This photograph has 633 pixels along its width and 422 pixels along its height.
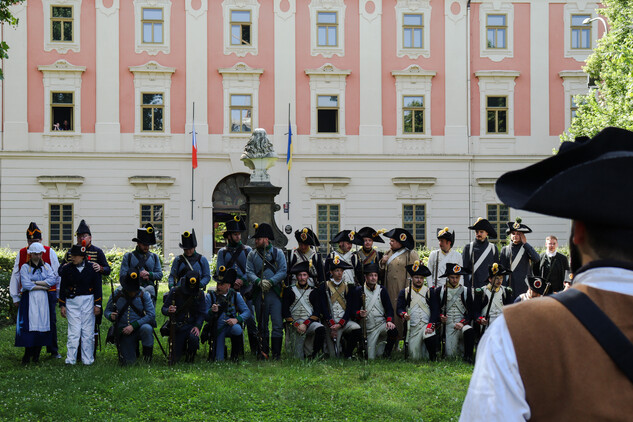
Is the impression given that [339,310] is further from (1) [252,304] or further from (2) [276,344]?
(1) [252,304]

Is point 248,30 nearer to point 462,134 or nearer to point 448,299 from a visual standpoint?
point 462,134

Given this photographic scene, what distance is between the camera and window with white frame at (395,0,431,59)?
32.3m

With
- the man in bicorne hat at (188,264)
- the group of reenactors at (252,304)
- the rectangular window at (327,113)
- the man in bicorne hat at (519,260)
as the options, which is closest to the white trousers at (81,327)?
the group of reenactors at (252,304)

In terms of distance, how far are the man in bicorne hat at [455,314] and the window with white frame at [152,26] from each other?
22103 mm

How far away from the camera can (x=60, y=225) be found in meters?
30.8

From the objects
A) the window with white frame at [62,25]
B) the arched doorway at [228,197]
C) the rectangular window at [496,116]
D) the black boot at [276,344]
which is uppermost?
the window with white frame at [62,25]

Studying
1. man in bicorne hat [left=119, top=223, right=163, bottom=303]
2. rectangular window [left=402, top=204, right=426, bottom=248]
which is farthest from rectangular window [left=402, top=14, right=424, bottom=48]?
man in bicorne hat [left=119, top=223, right=163, bottom=303]

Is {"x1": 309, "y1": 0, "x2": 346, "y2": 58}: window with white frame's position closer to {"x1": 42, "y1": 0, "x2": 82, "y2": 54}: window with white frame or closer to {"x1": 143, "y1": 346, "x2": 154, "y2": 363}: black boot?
{"x1": 42, "y1": 0, "x2": 82, "y2": 54}: window with white frame

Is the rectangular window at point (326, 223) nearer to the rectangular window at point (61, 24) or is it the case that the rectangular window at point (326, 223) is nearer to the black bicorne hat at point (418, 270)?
the rectangular window at point (61, 24)

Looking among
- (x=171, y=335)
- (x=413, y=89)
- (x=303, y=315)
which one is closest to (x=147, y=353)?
(x=171, y=335)

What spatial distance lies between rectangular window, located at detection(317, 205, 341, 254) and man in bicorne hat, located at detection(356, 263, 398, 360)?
18898mm

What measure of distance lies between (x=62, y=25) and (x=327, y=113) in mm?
11261

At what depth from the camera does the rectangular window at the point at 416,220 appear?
3206 cm

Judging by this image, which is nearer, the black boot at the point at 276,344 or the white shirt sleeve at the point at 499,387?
the white shirt sleeve at the point at 499,387
